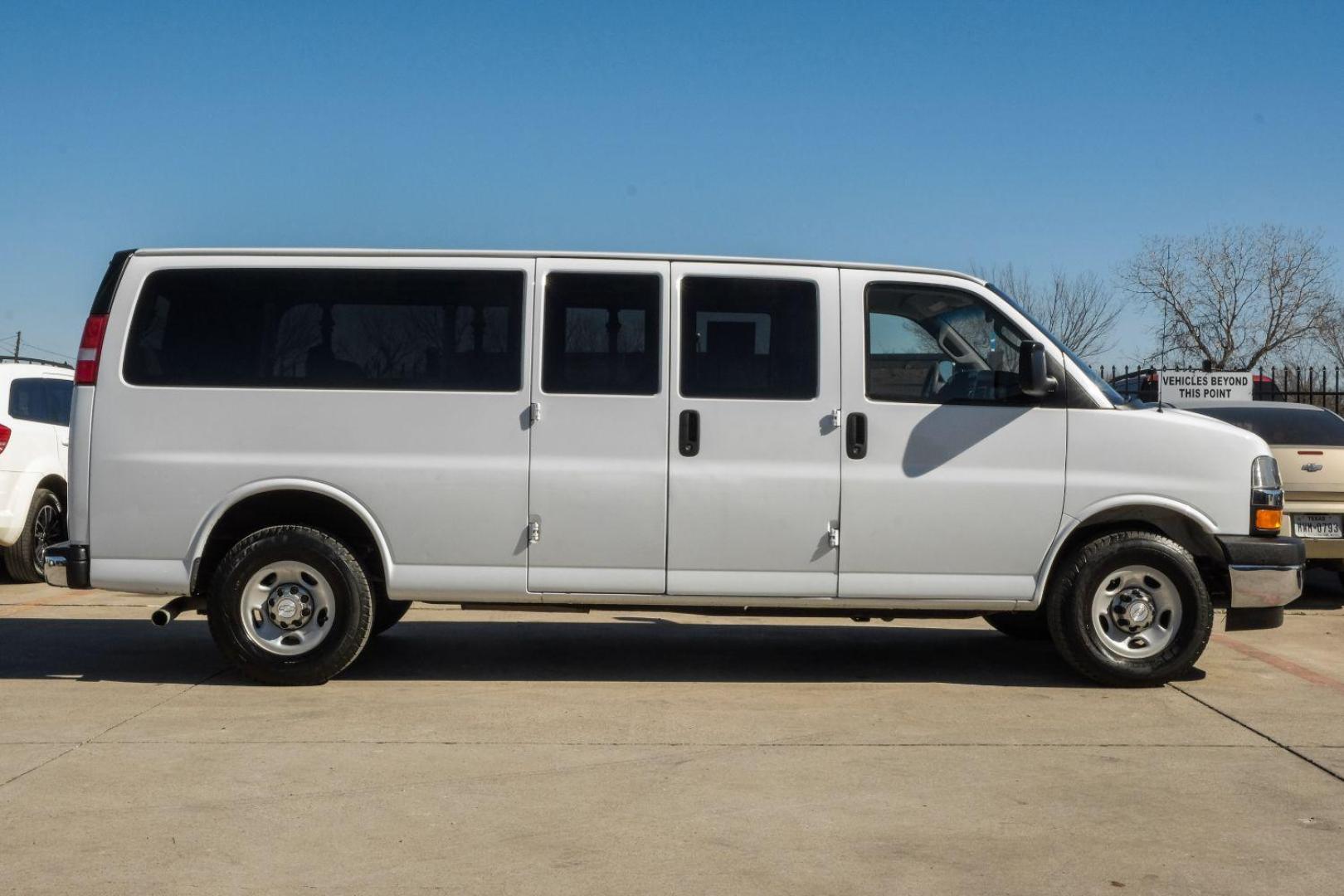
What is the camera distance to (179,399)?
292 inches

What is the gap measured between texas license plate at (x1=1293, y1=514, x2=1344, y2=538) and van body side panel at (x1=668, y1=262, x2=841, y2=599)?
210 inches

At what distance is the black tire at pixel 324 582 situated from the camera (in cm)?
732

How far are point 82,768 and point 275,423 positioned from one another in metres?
2.24

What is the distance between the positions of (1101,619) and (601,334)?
3.09m

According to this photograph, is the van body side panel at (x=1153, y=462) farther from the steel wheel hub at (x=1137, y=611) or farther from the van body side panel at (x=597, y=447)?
the van body side panel at (x=597, y=447)

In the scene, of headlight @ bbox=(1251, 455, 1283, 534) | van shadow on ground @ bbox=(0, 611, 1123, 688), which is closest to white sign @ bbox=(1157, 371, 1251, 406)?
van shadow on ground @ bbox=(0, 611, 1123, 688)

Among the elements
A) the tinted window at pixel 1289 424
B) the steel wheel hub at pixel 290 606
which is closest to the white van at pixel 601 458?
the steel wheel hub at pixel 290 606

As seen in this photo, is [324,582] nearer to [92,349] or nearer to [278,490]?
[278,490]

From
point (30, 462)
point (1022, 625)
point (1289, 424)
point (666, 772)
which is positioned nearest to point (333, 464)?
point (666, 772)

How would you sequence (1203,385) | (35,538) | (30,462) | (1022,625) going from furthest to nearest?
(1203,385)
(35,538)
(30,462)
(1022,625)

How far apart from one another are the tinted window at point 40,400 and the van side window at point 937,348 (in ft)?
23.4

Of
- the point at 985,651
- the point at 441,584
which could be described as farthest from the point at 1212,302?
the point at 441,584

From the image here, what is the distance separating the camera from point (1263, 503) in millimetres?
7559

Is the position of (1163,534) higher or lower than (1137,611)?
higher
